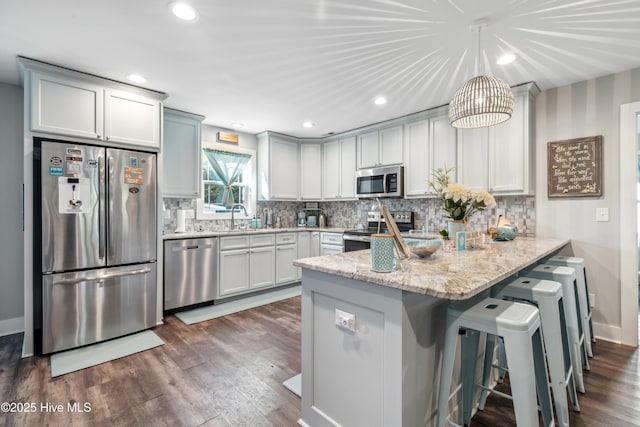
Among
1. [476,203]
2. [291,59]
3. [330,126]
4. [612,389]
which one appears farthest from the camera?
[330,126]

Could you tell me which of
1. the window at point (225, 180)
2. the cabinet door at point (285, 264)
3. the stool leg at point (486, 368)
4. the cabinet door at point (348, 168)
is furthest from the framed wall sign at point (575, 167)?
the window at point (225, 180)

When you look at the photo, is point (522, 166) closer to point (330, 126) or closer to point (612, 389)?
point (612, 389)

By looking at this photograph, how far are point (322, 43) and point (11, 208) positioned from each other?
343 cm

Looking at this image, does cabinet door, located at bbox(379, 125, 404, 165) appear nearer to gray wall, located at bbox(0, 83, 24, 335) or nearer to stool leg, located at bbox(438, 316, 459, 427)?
stool leg, located at bbox(438, 316, 459, 427)

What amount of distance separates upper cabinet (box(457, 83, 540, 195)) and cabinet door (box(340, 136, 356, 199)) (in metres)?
1.71

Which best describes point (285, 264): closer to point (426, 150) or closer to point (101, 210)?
point (101, 210)

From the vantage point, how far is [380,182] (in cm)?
423

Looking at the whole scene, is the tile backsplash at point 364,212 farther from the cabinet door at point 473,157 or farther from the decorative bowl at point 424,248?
the decorative bowl at point 424,248

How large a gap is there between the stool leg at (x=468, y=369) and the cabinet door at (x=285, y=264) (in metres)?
3.04

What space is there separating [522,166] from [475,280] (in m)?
2.42

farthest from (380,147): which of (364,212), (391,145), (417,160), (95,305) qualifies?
(95,305)

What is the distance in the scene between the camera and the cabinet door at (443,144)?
11.7 feet

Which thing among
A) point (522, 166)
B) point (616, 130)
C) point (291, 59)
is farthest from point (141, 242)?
point (616, 130)

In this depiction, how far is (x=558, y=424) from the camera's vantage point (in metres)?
1.65
